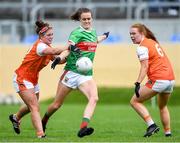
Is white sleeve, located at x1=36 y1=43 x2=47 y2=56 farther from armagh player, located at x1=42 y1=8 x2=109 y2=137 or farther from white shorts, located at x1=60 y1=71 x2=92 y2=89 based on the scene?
white shorts, located at x1=60 y1=71 x2=92 y2=89

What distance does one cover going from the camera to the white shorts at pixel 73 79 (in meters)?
15.7

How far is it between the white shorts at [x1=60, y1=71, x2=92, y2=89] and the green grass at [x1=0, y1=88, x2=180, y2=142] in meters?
0.96

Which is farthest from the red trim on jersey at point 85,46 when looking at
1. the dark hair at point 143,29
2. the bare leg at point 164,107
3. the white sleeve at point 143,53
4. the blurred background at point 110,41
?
the blurred background at point 110,41

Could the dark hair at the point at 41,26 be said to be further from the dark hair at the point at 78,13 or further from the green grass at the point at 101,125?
the green grass at the point at 101,125

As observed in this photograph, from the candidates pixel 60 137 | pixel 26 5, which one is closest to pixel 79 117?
pixel 60 137

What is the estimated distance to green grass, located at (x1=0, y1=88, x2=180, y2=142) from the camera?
51.0 feet

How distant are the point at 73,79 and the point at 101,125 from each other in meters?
4.44

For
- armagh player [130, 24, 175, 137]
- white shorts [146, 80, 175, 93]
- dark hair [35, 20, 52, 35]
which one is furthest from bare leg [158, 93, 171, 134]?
dark hair [35, 20, 52, 35]

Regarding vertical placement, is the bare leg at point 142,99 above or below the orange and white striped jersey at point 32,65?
below

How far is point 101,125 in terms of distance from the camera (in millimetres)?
20078

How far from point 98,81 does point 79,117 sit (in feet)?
30.4

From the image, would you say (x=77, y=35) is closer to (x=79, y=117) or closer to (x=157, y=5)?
(x=79, y=117)

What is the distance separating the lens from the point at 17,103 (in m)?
32.0

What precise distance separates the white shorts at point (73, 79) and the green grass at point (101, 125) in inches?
37.8
